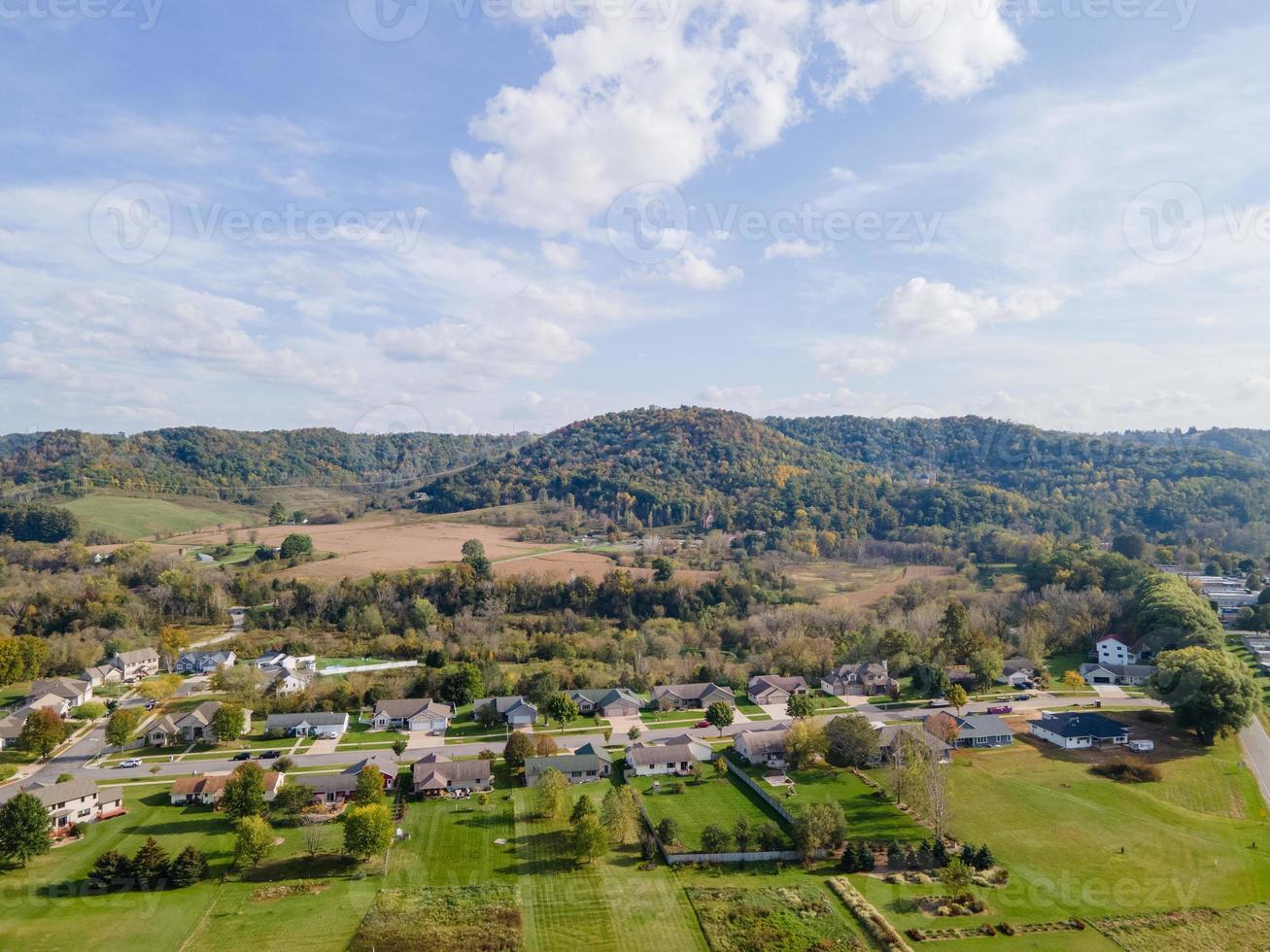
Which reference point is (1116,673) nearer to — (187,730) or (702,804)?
(702,804)

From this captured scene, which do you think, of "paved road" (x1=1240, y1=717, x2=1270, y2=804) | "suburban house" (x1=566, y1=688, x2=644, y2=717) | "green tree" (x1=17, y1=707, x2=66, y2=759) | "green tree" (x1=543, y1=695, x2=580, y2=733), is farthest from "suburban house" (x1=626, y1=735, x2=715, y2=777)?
"green tree" (x1=17, y1=707, x2=66, y2=759)

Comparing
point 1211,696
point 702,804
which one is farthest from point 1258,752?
point 702,804

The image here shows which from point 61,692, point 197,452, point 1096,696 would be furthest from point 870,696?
point 197,452

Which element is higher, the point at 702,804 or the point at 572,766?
the point at 572,766

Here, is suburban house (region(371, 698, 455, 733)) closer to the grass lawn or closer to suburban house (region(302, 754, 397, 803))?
suburban house (region(302, 754, 397, 803))

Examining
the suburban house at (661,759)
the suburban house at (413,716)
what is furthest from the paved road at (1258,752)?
the suburban house at (413,716)

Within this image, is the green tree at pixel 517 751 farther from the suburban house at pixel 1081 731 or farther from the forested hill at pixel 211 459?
the forested hill at pixel 211 459
